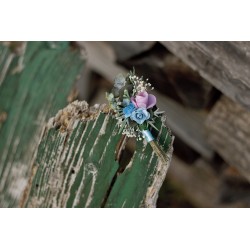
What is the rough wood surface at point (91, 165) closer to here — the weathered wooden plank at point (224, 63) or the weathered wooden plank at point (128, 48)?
the weathered wooden plank at point (224, 63)

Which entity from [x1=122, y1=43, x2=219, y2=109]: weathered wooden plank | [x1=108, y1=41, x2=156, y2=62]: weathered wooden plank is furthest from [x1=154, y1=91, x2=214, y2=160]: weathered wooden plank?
[x1=108, y1=41, x2=156, y2=62]: weathered wooden plank

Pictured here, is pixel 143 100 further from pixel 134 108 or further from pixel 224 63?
pixel 224 63

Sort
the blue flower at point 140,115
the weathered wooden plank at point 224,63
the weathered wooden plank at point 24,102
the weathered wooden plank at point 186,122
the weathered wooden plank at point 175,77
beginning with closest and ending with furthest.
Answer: the blue flower at point 140,115 < the weathered wooden plank at point 224,63 < the weathered wooden plank at point 24,102 < the weathered wooden plank at point 175,77 < the weathered wooden plank at point 186,122

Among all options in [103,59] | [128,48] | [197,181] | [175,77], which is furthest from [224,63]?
[197,181]

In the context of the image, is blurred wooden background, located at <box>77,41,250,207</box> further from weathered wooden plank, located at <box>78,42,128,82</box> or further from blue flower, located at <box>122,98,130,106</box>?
blue flower, located at <box>122,98,130,106</box>

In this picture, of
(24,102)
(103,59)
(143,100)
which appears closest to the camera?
(143,100)

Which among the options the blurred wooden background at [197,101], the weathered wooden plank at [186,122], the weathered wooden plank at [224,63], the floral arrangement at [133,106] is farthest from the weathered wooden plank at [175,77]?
the floral arrangement at [133,106]
